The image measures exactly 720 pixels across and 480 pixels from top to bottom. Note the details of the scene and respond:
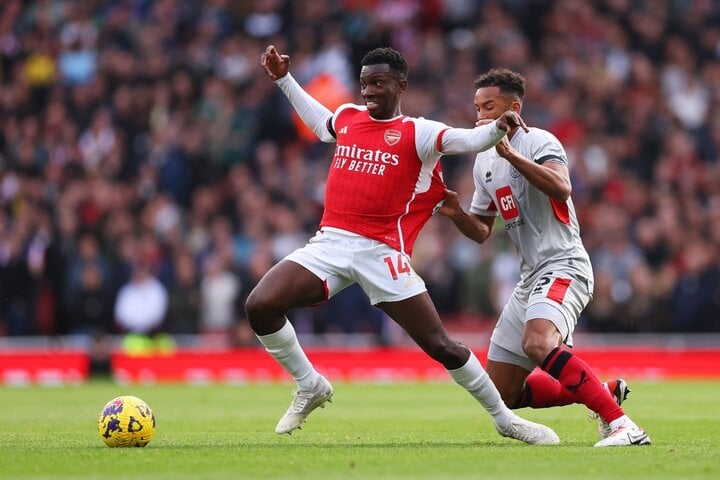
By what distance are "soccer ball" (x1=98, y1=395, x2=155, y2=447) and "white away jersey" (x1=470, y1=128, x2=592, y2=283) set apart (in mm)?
2930

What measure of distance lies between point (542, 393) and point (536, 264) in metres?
1.01

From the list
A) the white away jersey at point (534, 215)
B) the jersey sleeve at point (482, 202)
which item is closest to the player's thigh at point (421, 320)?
the white away jersey at point (534, 215)

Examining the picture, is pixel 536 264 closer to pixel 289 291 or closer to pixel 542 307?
pixel 542 307

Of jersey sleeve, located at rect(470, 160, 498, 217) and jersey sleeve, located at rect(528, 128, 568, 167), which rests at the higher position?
jersey sleeve, located at rect(528, 128, 568, 167)

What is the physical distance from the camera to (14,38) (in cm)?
2639

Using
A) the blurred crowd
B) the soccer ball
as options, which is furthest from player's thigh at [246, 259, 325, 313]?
the blurred crowd

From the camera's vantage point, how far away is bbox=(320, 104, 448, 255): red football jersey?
31.2ft

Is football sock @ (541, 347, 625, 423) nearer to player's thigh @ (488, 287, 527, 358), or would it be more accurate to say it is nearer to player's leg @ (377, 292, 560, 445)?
player's leg @ (377, 292, 560, 445)

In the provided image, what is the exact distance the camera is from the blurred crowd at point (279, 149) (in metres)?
20.8

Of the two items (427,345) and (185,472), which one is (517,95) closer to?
(427,345)

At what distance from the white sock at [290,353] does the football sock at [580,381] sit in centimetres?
177

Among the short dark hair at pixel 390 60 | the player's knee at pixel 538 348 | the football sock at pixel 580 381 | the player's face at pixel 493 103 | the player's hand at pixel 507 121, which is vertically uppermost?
the short dark hair at pixel 390 60

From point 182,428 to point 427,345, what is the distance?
2724mm

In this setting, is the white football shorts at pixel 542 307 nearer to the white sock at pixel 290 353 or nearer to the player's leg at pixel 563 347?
the player's leg at pixel 563 347
